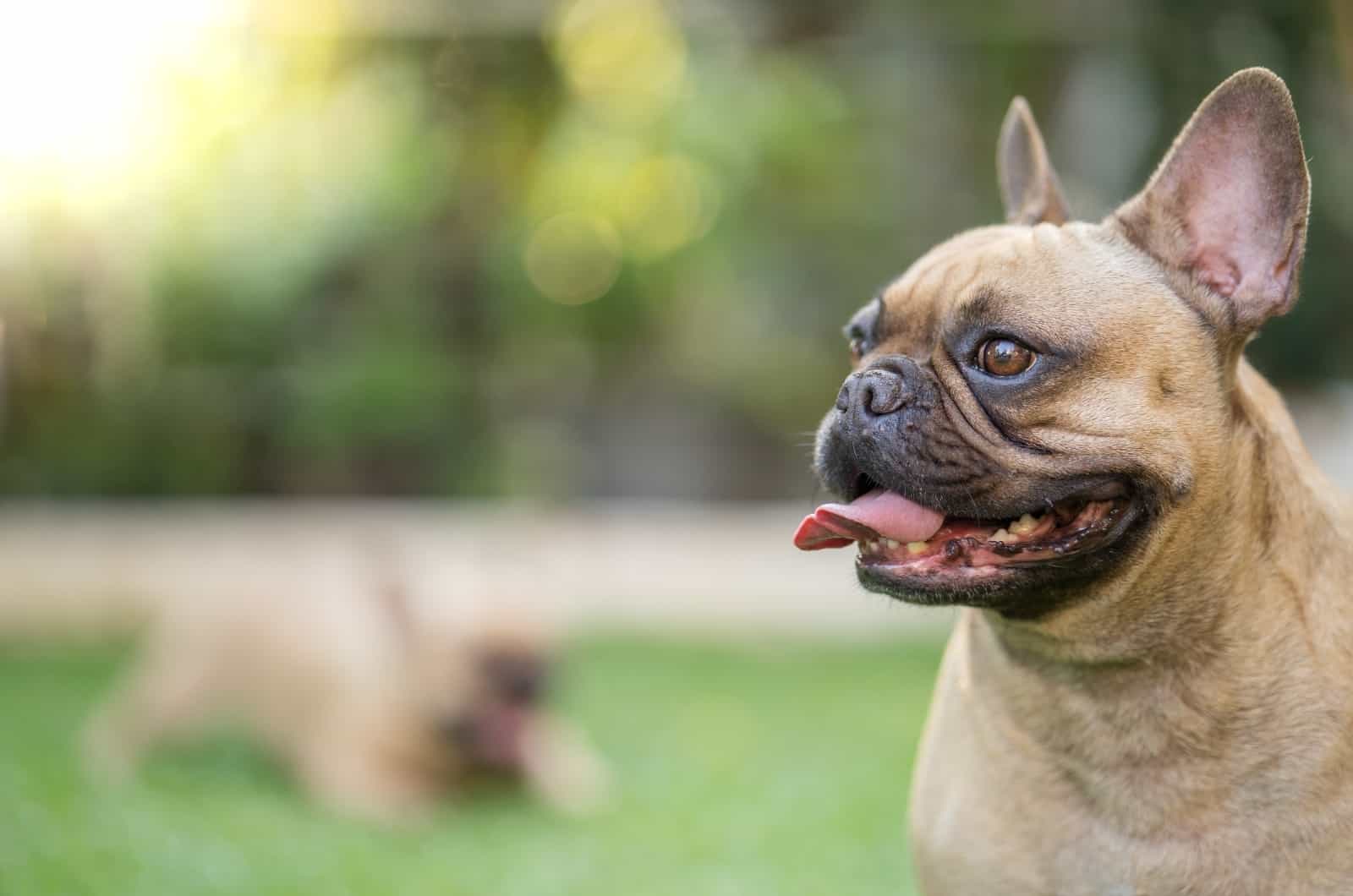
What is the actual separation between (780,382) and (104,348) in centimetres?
455

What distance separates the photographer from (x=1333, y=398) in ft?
26.1

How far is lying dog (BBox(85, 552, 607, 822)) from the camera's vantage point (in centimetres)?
543

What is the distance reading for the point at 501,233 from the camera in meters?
9.53

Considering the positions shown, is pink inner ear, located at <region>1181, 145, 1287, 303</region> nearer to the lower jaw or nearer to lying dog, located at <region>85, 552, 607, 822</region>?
the lower jaw

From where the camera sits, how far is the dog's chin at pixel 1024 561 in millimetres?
2326

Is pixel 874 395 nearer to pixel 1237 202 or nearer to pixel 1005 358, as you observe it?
pixel 1005 358

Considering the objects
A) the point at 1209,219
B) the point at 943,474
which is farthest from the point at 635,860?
the point at 1209,219

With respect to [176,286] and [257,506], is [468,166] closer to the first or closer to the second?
[176,286]

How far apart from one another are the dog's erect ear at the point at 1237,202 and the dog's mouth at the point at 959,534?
1.49 ft

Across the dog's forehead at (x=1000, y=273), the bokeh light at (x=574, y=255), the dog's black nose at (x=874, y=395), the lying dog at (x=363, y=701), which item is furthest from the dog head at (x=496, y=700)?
the bokeh light at (x=574, y=255)

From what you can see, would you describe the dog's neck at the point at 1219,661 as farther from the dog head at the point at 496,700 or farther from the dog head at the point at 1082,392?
the dog head at the point at 496,700

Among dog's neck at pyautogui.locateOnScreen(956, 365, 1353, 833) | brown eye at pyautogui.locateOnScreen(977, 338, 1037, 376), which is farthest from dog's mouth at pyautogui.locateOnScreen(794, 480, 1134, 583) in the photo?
brown eye at pyautogui.locateOnScreen(977, 338, 1037, 376)

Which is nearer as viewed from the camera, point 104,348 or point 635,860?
point 635,860

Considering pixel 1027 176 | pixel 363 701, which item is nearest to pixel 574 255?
pixel 363 701
